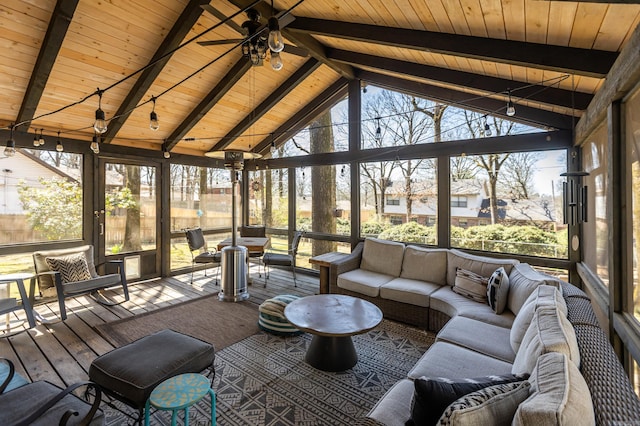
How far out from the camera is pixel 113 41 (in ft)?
11.2

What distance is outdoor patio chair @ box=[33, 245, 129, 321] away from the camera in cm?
389

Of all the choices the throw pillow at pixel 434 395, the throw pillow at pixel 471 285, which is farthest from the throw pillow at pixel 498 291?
the throw pillow at pixel 434 395

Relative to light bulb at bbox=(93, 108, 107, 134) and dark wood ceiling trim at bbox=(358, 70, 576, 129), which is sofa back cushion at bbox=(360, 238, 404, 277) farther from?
light bulb at bbox=(93, 108, 107, 134)

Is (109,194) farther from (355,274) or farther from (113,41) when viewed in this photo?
(355,274)

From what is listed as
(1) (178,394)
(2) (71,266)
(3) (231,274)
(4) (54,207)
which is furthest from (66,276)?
(1) (178,394)

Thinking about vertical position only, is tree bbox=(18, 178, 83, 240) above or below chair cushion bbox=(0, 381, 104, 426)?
above

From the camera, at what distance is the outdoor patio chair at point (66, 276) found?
3893 mm

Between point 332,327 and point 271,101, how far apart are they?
13.7 feet

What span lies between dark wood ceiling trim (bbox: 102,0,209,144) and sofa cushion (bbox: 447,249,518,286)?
12.9 ft

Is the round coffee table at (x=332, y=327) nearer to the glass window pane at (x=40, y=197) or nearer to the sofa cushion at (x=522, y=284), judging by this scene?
the sofa cushion at (x=522, y=284)

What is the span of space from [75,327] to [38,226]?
193 centimetres

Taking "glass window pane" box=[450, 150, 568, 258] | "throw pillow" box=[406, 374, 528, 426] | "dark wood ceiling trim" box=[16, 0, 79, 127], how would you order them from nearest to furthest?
1. "throw pillow" box=[406, 374, 528, 426]
2. "dark wood ceiling trim" box=[16, 0, 79, 127]
3. "glass window pane" box=[450, 150, 568, 258]

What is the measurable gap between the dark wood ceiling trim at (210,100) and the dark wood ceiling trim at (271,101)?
0.84 m

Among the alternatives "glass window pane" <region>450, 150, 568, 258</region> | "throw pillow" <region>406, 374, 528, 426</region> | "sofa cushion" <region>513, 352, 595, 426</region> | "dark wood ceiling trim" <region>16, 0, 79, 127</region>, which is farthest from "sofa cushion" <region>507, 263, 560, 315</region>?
"dark wood ceiling trim" <region>16, 0, 79, 127</region>
